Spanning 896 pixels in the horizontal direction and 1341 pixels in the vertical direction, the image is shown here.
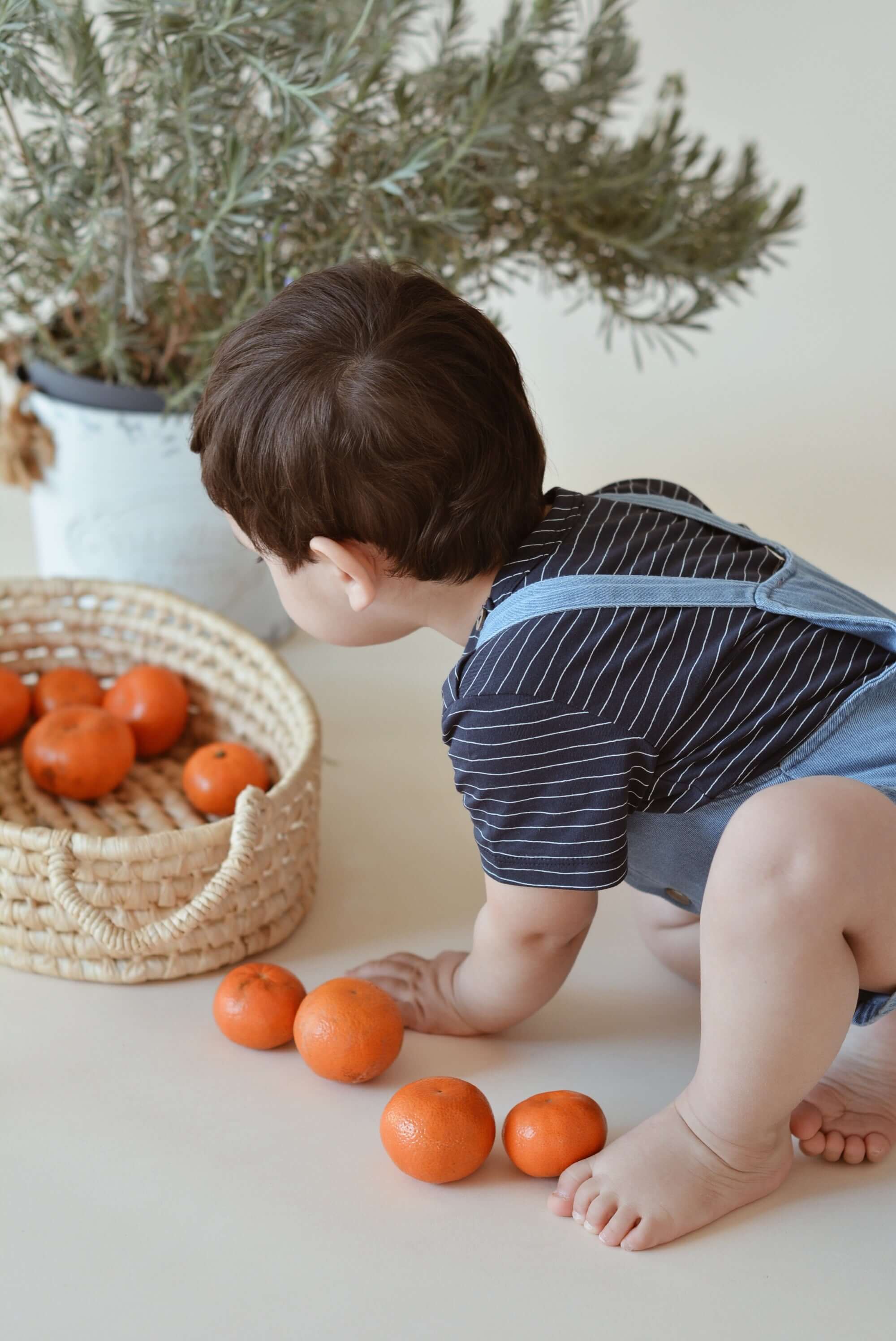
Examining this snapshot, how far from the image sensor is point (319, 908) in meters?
1.17

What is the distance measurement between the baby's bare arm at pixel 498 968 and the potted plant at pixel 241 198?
68 centimetres

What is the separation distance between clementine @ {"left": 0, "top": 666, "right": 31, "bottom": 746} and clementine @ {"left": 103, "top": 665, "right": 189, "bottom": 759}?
82 mm

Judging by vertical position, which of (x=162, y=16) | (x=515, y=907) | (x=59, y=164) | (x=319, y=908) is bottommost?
(x=319, y=908)

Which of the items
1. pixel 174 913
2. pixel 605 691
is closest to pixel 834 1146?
pixel 605 691

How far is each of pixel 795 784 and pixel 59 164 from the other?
38.4 inches

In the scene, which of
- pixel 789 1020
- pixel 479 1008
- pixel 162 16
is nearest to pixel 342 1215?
pixel 479 1008

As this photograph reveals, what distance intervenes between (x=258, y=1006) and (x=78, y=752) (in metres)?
0.37

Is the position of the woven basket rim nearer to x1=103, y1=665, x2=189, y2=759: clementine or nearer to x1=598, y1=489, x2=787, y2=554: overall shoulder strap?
x1=103, y1=665, x2=189, y2=759: clementine

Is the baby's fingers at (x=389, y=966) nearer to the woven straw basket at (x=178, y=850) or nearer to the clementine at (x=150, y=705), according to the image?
the woven straw basket at (x=178, y=850)

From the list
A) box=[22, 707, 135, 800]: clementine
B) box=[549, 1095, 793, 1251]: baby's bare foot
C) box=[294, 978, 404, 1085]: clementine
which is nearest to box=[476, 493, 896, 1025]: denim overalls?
box=[549, 1095, 793, 1251]: baby's bare foot

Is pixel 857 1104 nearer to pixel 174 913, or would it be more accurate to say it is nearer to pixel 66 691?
pixel 174 913

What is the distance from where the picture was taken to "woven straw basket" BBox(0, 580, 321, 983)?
39.1 inches

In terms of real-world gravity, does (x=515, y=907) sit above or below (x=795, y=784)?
below

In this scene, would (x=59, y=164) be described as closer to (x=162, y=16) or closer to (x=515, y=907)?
(x=162, y=16)
